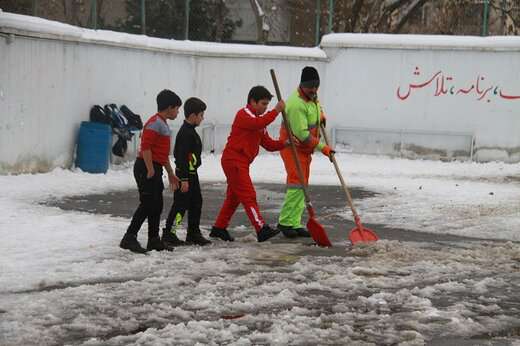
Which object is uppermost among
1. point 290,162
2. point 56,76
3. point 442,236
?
point 56,76

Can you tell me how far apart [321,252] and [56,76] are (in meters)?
7.38

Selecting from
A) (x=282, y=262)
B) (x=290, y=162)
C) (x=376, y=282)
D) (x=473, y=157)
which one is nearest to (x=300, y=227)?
(x=290, y=162)

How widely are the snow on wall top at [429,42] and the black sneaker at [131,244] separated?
1280 centimetres

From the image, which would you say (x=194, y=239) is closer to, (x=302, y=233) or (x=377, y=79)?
(x=302, y=233)

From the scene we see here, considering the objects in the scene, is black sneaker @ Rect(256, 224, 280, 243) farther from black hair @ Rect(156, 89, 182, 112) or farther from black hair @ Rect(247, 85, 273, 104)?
black hair @ Rect(156, 89, 182, 112)

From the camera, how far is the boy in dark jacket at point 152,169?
25.0ft

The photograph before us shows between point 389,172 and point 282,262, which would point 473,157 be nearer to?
point 389,172

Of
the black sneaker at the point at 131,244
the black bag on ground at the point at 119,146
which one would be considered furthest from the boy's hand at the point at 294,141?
the black bag on ground at the point at 119,146

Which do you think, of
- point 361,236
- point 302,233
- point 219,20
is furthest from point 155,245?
point 219,20

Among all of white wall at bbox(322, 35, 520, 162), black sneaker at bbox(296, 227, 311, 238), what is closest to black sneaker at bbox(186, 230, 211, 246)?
black sneaker at bbox(296, 227, 311, 238)

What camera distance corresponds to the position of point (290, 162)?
8977 mm

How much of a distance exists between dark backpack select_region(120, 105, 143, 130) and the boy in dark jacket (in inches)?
→ 310

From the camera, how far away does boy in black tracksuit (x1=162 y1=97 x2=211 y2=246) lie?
8242 mm

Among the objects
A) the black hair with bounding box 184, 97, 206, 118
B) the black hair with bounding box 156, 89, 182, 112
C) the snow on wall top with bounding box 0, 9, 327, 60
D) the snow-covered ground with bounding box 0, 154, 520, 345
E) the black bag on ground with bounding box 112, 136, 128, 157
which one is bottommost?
the snow-covered ground with bounding box 0, 154, 520, 345
